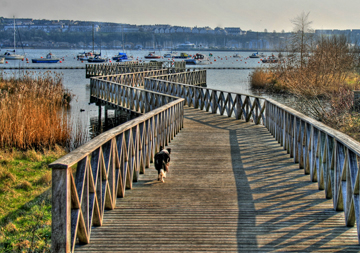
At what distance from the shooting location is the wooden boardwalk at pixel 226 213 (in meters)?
4.05

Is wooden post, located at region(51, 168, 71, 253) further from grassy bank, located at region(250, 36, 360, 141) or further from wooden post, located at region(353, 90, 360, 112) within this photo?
wooden post, located at region(353, 90, 360, 112)

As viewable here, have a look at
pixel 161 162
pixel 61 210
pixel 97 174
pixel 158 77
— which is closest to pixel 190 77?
pixel 158 77

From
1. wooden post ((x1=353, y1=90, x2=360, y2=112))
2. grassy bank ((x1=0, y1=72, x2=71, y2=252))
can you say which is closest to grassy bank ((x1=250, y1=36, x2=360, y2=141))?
wooden post ((x1=353, y1=90, x2=360, y2=112))

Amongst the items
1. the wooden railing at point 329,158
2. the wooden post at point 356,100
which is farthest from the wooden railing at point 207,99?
the wooden railing at point 329,158

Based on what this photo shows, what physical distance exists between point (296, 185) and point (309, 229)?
5.69 ft

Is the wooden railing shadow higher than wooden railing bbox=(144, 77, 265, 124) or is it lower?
lower

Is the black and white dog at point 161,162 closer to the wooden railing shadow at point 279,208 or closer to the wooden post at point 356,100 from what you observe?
the wooden railing shadow at point 279,208

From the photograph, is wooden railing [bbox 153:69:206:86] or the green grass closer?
the green grass

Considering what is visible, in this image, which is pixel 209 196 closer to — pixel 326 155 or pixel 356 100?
pixel 326 155

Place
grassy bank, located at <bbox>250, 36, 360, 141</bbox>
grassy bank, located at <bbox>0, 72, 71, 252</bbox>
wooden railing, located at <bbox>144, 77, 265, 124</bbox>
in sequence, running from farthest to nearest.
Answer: grassy bank, located at <bbox>250, 36, 360, 141</bbox> → wooden railing, located at <bbox>144, 77, 265, 124</bbox> → grassy bank, located at <bbox>0, 72, 71, 252</bbox>

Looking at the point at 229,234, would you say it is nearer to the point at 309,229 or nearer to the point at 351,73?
the point at 309,229


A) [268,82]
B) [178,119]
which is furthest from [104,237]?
[268,82]

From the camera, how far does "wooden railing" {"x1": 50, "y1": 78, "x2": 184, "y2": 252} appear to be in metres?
3.39

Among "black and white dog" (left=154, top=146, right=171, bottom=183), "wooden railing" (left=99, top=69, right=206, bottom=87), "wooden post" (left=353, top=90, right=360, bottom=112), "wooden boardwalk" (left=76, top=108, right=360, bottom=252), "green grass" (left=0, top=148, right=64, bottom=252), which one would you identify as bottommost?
"green grass" (left=0, top=148, right=64, bottom=252)
